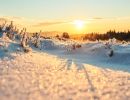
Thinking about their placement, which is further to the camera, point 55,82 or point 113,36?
point 113,36

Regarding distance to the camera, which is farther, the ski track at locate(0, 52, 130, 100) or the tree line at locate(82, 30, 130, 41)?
the tree line at locate(82, 30, 130, 41)

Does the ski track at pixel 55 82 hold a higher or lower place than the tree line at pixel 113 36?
higher

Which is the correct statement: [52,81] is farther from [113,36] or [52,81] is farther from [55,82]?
[113,36]

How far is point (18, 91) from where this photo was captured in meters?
9.59

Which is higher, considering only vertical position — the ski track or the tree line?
the ski track

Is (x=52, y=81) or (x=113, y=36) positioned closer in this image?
(x=52, y=81)

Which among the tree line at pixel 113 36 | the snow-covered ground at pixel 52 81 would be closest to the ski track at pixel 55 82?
the snow-covered ground at pixel 52 81

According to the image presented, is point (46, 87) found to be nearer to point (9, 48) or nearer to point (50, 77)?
point (50, 77)

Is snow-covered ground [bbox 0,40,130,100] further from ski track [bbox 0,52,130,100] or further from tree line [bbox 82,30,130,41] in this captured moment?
tree line [bbox 82,30,130,41]

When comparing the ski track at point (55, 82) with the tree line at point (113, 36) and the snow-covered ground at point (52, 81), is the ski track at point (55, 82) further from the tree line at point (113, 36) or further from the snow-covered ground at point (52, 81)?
the tree line at point (113, 36)

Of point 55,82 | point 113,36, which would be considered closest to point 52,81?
point 55,82

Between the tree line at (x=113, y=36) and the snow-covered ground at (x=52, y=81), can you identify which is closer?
the snow-covered ground at (x=52, y=81)

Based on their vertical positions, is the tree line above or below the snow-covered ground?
below

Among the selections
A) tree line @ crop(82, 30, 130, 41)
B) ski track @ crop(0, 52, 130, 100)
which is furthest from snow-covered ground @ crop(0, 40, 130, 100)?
tree line @ crop(82, 30, 130, 41)
